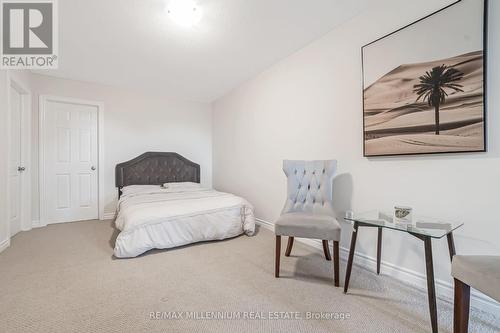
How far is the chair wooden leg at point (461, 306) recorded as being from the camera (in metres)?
1.05

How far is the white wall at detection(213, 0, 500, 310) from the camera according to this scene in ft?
4.83

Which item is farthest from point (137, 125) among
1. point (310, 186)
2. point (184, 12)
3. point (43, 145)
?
point (310, 186)

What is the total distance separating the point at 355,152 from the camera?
222 cm

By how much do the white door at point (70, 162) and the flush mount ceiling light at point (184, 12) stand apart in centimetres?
271

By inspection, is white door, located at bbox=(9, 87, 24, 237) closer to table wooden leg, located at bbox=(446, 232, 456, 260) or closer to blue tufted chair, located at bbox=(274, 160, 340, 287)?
blue tufted chair, located at bbox=(274, 160, 340, 287)

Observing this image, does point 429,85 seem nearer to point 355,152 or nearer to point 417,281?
point 355,152

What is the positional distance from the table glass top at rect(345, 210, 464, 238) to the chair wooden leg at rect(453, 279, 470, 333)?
0.27 meters

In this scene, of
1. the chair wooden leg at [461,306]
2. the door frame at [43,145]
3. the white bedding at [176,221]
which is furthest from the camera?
the door frame at [43,145]

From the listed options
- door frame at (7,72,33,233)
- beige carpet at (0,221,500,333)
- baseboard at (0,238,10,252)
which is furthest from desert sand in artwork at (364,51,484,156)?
door frame at (7,72,33,233)

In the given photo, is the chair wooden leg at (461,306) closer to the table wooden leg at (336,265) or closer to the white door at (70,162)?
the table wooden leg at (336,265)

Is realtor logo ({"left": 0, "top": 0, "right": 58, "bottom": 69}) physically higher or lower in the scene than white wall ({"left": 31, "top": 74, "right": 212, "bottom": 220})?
higher

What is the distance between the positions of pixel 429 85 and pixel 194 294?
2353 mm

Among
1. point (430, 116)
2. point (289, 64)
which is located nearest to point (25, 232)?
point (289, 64)

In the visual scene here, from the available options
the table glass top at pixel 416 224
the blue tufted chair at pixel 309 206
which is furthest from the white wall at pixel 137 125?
→ the table glass top at pixel 416 224
